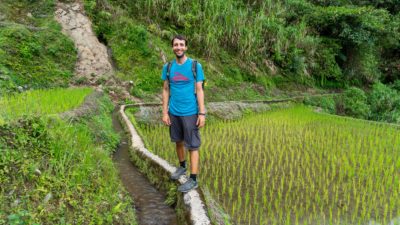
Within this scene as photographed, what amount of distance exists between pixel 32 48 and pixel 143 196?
28.1 ft

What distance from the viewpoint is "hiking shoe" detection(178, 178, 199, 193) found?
356cm

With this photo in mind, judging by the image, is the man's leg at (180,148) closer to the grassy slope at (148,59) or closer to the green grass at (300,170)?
the green grass at (300,170)

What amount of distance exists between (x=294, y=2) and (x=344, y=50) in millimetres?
4088

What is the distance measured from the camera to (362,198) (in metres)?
4.29

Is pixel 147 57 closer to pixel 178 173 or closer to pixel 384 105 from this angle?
pixel 178 173

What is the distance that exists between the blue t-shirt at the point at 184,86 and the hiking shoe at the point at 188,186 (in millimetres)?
742

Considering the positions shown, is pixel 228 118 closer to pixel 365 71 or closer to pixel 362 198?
pixel 362 198

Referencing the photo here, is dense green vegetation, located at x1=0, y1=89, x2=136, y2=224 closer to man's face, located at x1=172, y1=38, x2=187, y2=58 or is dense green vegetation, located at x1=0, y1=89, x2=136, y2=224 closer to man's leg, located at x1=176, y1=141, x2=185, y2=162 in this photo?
man's leg, located at x1=176, y1=141, x2=185, y2=162

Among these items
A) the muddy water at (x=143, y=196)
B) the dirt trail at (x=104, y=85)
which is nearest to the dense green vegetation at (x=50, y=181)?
the muddy water at (x=143, y=196)

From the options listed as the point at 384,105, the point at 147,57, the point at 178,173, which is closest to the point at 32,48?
the point at 147,57

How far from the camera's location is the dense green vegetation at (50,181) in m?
2.49

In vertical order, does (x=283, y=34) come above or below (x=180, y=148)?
above

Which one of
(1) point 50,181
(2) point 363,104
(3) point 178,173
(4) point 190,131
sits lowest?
(2) point 363,104

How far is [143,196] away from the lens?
4047 mm
